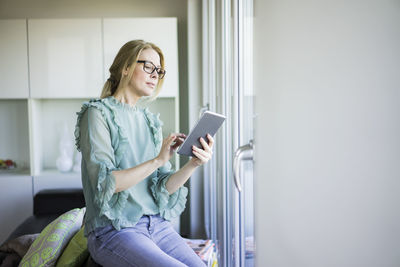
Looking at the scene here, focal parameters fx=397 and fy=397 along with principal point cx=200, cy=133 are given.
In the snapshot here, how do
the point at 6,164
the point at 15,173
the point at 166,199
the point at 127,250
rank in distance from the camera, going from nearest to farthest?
1. the point at 127,250
2. the point at 166,199
3. the point at 15,173
4. the point at 6,164

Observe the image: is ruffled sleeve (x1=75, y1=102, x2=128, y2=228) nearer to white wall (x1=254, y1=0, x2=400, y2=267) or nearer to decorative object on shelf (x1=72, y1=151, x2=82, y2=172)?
white wall (x1=254, y1=0, x2=400, y2=267)

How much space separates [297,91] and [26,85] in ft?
9.81

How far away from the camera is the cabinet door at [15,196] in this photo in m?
3.11

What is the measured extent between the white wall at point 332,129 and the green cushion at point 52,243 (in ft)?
3.97

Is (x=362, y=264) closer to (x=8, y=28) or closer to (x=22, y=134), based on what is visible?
(x=8, y=28)

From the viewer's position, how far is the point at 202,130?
125 centimetres

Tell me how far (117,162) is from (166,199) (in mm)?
224

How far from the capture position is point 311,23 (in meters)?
0.44

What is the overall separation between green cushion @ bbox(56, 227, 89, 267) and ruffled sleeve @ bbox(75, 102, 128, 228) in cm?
37

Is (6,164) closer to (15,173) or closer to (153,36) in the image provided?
(15,173)

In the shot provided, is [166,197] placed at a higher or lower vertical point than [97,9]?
lower

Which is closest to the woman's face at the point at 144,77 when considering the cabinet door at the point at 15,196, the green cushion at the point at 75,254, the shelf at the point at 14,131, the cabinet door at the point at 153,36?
the green cushion at the point at 75,254

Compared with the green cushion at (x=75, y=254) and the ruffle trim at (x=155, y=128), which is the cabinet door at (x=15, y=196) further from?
the ruffle trim at (x=155, y=128)

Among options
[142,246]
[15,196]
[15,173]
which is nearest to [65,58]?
[15,173]
